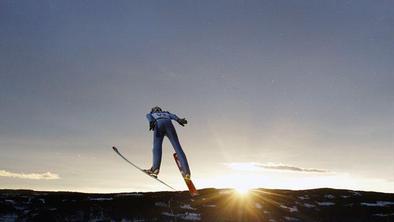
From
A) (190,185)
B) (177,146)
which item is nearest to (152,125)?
(177,146)

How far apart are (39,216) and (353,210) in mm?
9312

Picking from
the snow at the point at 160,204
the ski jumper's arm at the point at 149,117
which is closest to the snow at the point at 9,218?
the snow at the point at 160,204

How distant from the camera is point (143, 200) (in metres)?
13.5

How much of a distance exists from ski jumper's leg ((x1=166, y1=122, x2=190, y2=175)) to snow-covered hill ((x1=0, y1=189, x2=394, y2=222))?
2324 mm

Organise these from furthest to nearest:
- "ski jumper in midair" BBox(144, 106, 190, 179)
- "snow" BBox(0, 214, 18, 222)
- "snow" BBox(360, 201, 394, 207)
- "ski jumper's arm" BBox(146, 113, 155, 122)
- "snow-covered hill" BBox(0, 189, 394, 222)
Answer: "ski jumper's arm" BBox(146, 113, 155, 122), "ski jumper in midair" BBox(144, 106, 190, 179), "snow" BBox(360, 201, 394, 207), "snow-covered hill" BBox(0, 189, 394, 222), "snow" BBox(0, 214, 18, 222)

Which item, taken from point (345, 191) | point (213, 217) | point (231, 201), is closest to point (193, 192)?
point (231, 201)

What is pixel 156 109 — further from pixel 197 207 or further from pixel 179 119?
pixel 197 207

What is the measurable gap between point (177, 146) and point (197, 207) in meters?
4.97

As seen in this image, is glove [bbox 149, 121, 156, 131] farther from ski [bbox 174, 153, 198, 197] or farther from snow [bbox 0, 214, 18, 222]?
snow [bbox 0, 214, 18, 222]

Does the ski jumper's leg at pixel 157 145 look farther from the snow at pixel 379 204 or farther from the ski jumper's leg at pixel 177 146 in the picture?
the snow at pixel 379 204

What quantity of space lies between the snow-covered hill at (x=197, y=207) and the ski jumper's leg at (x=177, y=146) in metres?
2.32

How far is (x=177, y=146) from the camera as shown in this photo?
1781cm

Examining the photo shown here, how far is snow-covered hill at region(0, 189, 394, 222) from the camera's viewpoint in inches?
484

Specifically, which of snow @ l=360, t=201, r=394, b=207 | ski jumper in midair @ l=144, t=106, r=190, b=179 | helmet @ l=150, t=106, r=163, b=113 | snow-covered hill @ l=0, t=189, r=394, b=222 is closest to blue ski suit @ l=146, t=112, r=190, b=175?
ski jumper in midair @ l=144, t=106, r=190, b=179
